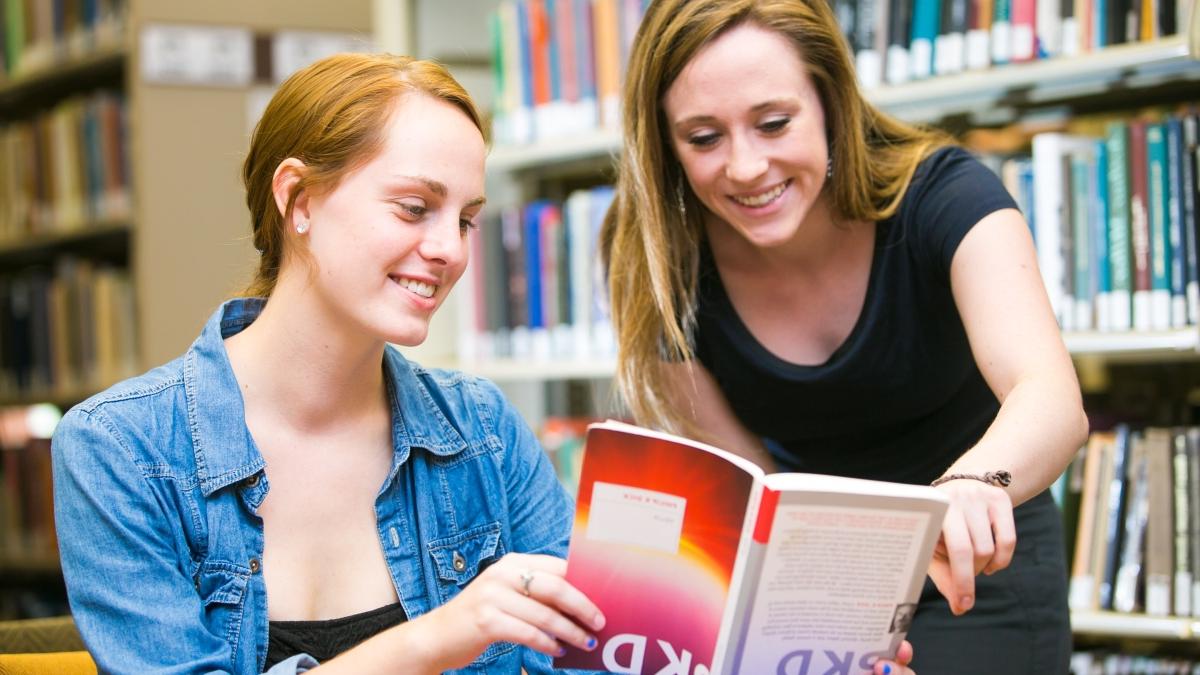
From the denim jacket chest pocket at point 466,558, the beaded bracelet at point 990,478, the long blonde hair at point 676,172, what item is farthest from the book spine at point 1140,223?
the denim jacket chest pocket at point 466,558

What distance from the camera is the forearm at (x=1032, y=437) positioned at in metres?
1.13

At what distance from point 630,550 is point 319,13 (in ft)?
8.31

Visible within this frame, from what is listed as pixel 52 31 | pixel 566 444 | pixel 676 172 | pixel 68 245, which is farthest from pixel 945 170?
pixel 68 245

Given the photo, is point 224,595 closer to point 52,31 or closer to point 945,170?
point 945,170

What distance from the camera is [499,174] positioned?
2.81 m

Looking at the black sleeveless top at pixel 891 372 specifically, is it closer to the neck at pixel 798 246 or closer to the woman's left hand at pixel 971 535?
the neck at pixel 798 246

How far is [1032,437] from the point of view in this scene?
1146mm

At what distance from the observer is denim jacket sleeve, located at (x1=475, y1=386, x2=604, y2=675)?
4.26ft

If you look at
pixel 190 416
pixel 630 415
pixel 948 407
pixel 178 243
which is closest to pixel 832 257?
pixel 948 407

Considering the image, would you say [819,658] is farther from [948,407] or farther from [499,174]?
[499,174]

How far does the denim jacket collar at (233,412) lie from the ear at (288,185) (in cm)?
13

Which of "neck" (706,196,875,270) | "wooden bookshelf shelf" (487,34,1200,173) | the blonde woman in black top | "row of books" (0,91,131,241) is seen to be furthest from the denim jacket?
"row of books" (0,91,131,241)

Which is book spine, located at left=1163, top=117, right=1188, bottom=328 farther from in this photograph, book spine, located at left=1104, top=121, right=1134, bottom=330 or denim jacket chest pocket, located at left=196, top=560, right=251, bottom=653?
denim jacket chest pocket, located at left=196, top=560, right=251, bottom=653

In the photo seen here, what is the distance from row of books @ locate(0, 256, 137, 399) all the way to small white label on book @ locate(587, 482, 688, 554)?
265cm
